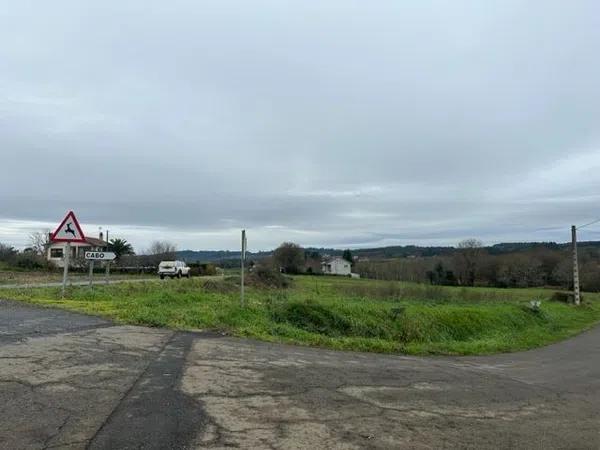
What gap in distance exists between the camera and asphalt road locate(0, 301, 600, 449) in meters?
5.47

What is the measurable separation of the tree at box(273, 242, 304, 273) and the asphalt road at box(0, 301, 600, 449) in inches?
3873

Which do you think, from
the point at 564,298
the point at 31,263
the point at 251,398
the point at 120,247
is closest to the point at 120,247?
the point at 120,247

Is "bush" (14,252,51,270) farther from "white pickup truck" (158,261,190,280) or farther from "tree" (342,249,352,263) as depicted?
"tree" (342,249,352,263)

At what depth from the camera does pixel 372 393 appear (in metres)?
7.95

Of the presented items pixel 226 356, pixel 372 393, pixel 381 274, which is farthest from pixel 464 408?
pixel 381 274

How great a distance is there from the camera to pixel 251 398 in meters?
7.02

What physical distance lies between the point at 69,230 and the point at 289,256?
9524 centimetres

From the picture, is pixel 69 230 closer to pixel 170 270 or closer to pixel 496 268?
pixel 170 270

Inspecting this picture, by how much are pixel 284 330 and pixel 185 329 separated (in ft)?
8.68

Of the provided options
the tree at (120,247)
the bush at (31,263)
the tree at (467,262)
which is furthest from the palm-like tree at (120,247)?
the tree at (467,262)

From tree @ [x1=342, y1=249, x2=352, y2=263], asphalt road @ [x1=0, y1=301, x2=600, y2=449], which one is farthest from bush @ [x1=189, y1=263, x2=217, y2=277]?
tree @ [x1=342, y1=249, x2=352, y2=263]

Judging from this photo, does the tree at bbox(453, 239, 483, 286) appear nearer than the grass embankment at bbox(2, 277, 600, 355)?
No

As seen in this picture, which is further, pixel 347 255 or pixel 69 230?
pixel 347 255

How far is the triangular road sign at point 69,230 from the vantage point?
17078 millimetres
